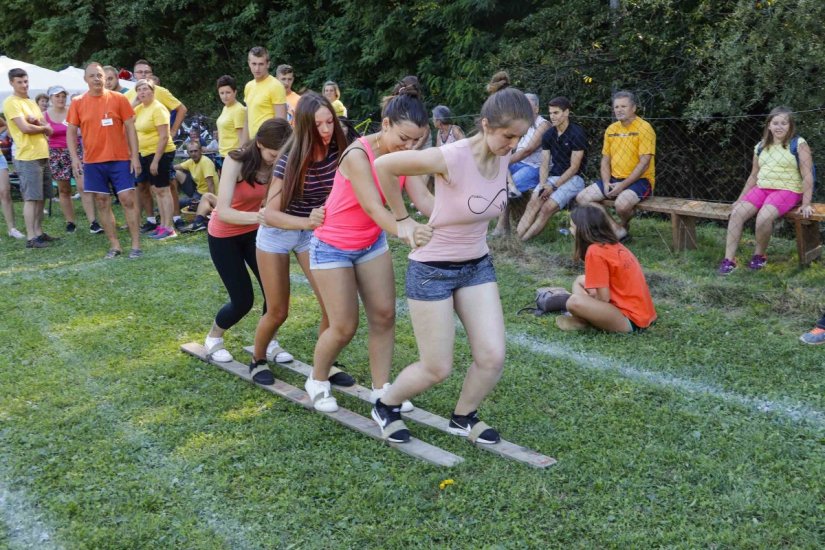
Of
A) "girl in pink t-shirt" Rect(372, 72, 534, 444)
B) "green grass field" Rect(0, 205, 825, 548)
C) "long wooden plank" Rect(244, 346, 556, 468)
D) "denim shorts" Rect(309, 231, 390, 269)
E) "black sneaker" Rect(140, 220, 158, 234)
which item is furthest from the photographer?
"black sneaker" Rect(140, 220, 158, 234)

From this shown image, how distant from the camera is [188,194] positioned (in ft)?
40.5

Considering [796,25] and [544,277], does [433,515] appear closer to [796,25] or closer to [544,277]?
[544,277]

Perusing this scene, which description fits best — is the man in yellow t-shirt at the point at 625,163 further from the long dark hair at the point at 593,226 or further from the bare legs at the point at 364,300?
the bare legs at the point at 364,300

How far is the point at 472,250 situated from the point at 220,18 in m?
18.5

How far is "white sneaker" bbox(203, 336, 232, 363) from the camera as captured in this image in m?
5.67

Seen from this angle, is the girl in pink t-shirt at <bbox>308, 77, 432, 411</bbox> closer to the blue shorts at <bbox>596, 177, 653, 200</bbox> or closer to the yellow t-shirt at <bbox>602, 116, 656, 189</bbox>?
the yellow t-shirt at <bbox>602, 116, 656, 189</bbox>

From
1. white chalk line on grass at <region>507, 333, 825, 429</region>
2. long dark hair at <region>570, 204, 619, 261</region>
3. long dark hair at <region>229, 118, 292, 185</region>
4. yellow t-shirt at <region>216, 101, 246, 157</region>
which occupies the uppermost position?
long dark hair at <region>229, 118, 292, 185</region>

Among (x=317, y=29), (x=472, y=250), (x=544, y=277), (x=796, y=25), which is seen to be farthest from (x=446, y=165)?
(x=317, y=29)

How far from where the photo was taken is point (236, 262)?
17.6 ft

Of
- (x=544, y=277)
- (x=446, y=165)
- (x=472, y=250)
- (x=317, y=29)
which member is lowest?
(x=544, y=277)

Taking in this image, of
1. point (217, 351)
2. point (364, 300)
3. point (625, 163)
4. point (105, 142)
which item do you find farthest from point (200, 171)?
point (364, 300)

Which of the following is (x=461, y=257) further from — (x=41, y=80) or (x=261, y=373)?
(x=41, y=80)

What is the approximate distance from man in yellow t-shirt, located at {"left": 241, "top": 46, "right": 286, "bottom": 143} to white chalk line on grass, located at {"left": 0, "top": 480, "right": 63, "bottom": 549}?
615cm

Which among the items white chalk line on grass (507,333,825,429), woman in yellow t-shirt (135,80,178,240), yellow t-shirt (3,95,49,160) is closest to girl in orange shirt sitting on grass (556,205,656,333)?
white chalk line on grass (507,333,825,429)
